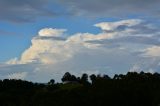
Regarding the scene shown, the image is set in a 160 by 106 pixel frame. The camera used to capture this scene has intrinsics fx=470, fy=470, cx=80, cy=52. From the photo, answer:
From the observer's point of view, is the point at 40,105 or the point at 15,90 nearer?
the point at 40,105

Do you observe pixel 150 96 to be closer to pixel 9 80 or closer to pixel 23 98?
pixel 23 98

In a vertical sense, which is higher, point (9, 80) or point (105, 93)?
point (9, 80)

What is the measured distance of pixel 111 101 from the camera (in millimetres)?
110375

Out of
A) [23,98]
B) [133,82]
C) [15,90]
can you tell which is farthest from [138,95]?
[15,90]

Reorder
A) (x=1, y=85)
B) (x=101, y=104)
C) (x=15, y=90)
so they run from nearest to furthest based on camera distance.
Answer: (x=101, y=104)
(x=15, y=90)
(x=1, y=85)

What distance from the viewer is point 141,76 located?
5310 inches

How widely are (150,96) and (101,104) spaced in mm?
11884

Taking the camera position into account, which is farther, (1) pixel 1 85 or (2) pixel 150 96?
(1) pixel 1 85

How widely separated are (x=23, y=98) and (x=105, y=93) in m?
39.3

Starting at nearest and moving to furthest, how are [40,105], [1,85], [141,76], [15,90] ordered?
[40,105] → [141,76] → [15,90] → [1,85]

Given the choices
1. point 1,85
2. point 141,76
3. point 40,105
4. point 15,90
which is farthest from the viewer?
point 1,85

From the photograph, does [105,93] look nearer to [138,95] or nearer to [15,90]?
[138,95]

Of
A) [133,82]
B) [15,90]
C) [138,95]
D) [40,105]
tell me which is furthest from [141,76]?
[15,90]

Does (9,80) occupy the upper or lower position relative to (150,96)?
upper
